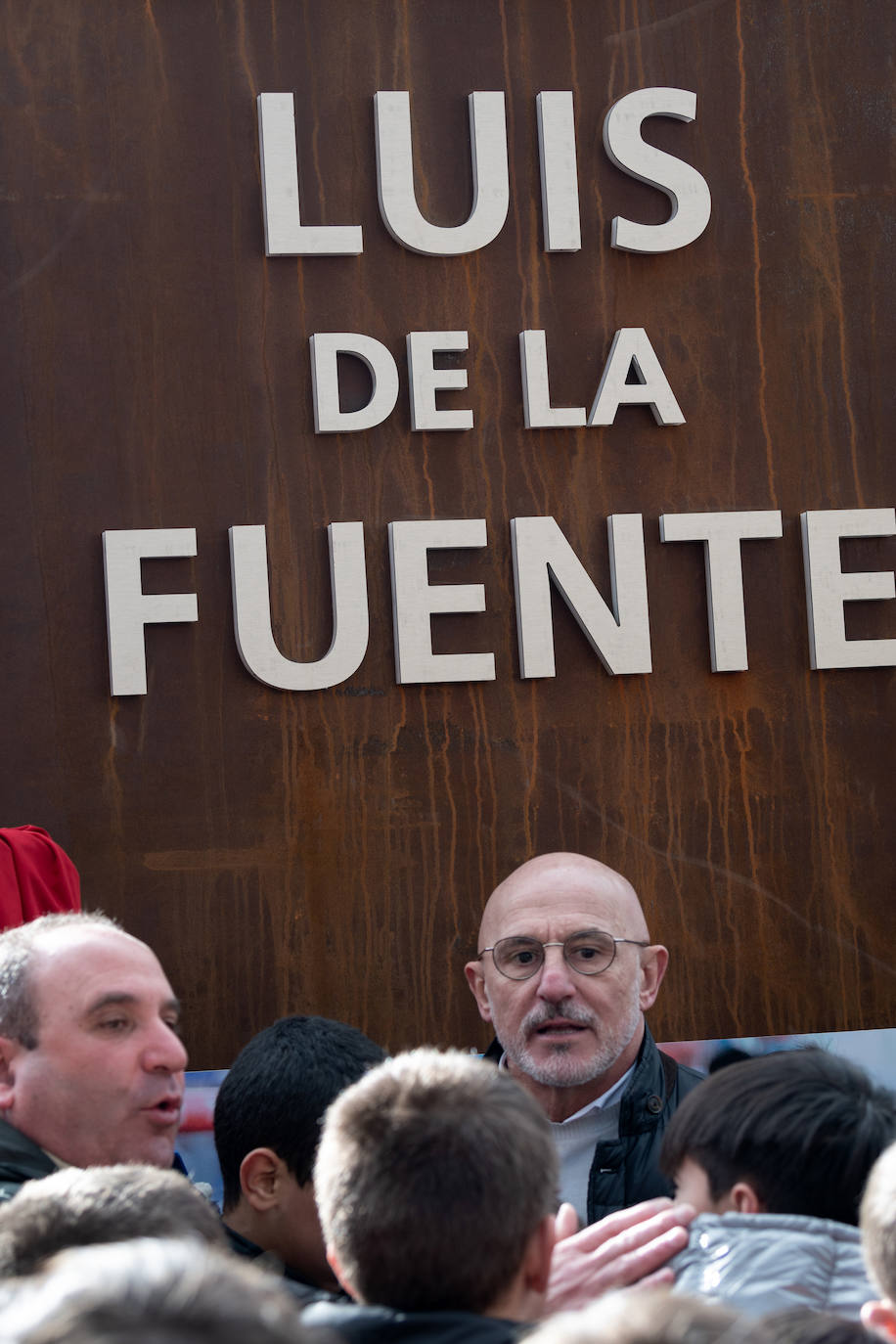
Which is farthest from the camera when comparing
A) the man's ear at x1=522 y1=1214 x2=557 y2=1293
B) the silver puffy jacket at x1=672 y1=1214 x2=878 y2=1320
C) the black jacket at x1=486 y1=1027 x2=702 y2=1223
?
the black jacket at x1=486 y1=1027 x2=702 y2=1223

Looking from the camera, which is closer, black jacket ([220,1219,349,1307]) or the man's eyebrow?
black jacket ([220,1219,349,1307])

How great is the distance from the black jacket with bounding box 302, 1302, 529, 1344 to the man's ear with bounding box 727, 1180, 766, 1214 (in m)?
0.44

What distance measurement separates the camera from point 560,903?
113 inches

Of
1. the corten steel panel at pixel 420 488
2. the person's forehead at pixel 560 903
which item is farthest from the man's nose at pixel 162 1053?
the corten steel panel at pixel 420 488

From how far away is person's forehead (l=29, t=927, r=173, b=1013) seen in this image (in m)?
2.10

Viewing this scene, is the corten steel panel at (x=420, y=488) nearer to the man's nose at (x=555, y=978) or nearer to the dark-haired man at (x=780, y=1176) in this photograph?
the man's nose at (x=555, y=978)

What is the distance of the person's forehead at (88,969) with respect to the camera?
2100 mm

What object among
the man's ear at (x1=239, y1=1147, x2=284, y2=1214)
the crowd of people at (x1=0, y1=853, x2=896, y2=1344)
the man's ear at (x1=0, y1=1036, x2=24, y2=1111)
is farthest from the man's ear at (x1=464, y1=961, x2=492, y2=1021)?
the man's ear at (x1=0, y1=1036, x2=24, y2=1111)

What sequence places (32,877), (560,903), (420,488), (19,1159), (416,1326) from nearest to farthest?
1. (416,1326)
2. (19,1159)
3. (560,903)
4. (32,877)
5. (420,488)

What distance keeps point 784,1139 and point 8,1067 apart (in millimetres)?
1005

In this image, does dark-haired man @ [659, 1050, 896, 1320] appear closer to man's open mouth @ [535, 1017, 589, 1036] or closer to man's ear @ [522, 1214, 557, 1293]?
man's ear @ [522, 1214, 557, 1293]

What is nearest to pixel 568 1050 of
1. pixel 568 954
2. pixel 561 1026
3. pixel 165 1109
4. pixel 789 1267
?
pixel 561 1026

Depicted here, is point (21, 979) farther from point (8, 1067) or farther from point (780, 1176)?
point (780, 1176)

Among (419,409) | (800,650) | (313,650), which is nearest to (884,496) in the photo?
(800,650)
